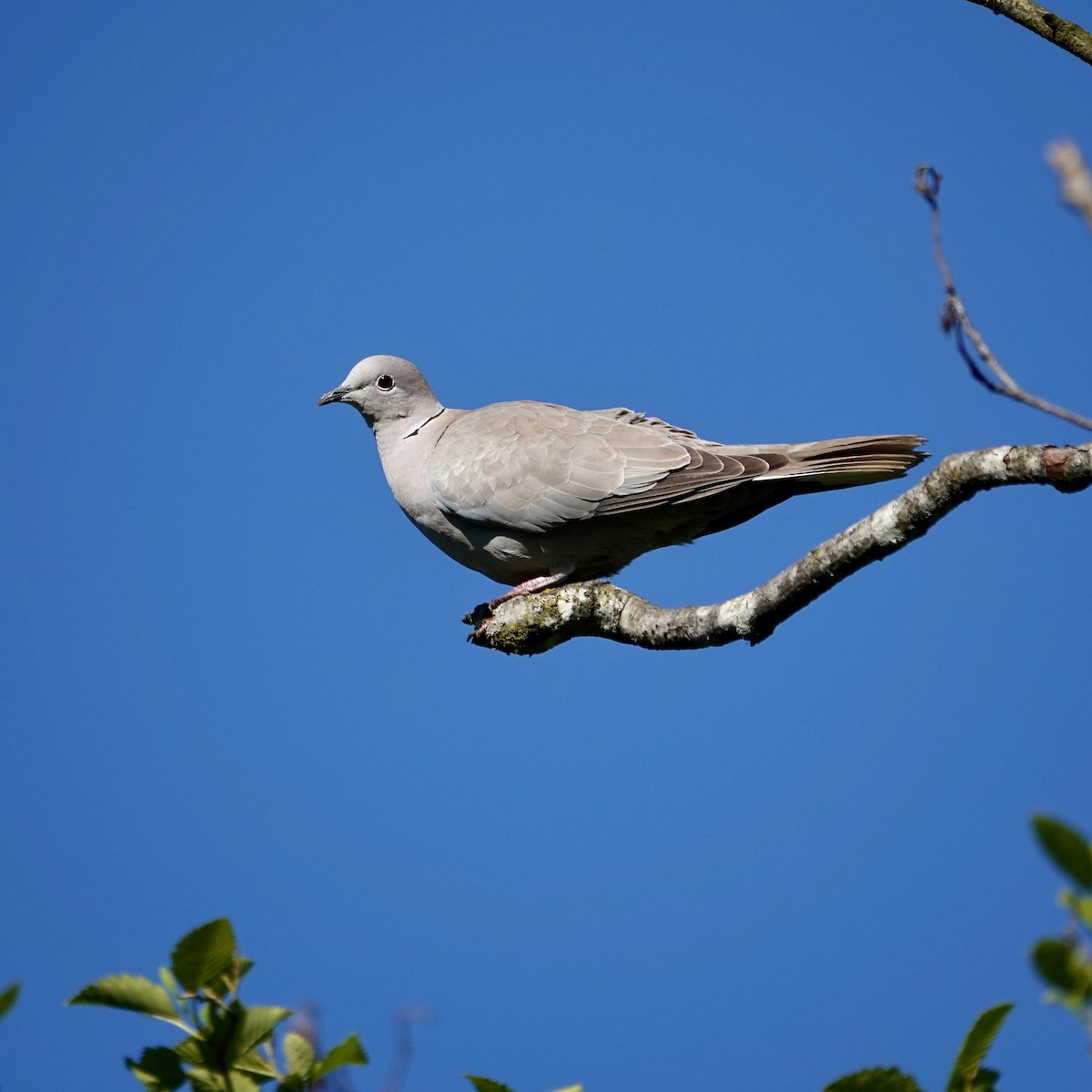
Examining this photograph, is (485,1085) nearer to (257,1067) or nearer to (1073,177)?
(257,1067)

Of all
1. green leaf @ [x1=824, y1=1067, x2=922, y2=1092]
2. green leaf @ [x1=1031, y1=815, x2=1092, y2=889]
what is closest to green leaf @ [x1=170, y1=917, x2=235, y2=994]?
green leaf @ [x1=824, y1=1067, x2=922, y2=1092]

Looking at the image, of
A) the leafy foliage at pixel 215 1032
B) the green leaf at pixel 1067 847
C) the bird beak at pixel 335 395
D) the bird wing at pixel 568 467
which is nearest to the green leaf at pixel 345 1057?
the leafy foliage at pixel 215 1032

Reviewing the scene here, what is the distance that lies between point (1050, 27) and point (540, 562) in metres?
3.60

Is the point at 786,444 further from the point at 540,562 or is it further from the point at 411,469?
the point at 411,469

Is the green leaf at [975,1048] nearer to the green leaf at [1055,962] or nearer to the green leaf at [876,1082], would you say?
the green leaf at [876,1082]

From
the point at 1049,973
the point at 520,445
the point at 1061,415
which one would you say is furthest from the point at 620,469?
the point at 1049,973

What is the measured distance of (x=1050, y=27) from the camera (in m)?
4.46

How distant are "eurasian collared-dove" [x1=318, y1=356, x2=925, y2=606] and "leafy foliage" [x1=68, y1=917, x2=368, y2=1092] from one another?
3.90 metres

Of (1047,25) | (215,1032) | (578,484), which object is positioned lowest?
(215,1032)

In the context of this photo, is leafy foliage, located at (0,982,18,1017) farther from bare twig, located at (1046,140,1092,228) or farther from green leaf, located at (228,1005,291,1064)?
bare twig, located at (1046,140,1092,228)

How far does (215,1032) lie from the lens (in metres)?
2.38

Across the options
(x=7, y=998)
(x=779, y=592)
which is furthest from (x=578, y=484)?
(x=7, y=998)

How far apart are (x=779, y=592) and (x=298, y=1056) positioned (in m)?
2.59

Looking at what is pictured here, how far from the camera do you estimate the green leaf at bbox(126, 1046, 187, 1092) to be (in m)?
2.34
